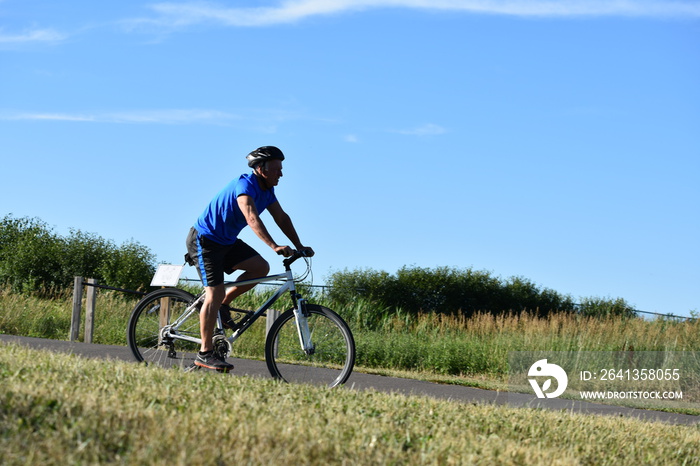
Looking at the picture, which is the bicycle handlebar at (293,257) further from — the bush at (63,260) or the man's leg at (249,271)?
the bush at (63,260)

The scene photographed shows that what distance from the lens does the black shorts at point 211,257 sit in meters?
7.48

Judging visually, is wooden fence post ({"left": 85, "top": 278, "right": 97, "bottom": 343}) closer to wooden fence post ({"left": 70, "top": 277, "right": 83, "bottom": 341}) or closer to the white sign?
wooden fence post ({"left": 70, "top": 277, "right": 83, "bottom": 341})

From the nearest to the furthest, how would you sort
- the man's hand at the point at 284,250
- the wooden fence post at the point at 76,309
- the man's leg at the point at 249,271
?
the man's hand at the point at 284,250, the man's leg at the point at 249,271, the wooden fence post at the point at 76,309

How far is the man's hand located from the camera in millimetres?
7266

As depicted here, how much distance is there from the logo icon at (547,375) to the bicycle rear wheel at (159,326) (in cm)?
618

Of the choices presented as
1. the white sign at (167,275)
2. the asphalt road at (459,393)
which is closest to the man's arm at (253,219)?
the asphalt road at (459,393)

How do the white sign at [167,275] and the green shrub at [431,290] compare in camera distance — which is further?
the green shrub at [431,290]

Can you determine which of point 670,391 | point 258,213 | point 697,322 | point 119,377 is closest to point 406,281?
Result: point 697,322

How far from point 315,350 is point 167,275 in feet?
15.8

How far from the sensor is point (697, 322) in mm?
17062

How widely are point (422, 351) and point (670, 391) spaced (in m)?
4.51

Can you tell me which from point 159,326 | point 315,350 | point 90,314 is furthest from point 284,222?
point 90,314

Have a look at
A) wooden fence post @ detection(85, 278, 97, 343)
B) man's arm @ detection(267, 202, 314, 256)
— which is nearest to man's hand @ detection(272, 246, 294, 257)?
man's arm @ detection(267, 202, 314, 256)

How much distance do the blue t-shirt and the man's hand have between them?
0.48 metres
